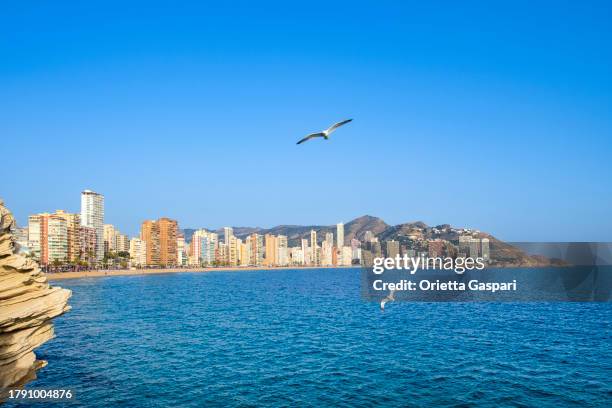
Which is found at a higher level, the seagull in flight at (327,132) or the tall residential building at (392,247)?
the seagull in flight at (327,132)

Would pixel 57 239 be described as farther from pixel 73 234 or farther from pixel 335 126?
pixel 335 126

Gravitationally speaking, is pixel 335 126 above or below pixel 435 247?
above

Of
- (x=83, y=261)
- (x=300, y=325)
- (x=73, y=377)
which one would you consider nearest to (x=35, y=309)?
(x=73, y=377)

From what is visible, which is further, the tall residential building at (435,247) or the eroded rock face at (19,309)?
the tall residential building at (435,247)

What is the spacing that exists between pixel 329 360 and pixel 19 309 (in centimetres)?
1972

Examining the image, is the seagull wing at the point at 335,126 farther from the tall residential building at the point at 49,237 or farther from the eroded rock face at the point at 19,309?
the tall residential building at the point at 49,237

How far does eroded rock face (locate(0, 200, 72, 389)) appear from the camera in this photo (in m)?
16.5

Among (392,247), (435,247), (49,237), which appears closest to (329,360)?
(435,247)

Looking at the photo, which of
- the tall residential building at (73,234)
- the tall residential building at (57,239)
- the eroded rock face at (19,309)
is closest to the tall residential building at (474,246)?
the eroded rock face at (19,309)

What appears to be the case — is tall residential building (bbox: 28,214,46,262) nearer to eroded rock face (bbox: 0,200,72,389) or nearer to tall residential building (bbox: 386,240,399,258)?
tall residential building (bbox: 386,240,399,258)

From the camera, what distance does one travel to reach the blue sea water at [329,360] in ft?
75.9

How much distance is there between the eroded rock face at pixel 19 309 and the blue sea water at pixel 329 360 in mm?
5719

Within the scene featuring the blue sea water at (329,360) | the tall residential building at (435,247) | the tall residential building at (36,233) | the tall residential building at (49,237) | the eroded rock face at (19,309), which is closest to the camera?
the eroded rock face at (19,309)

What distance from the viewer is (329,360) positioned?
30.6 meters
